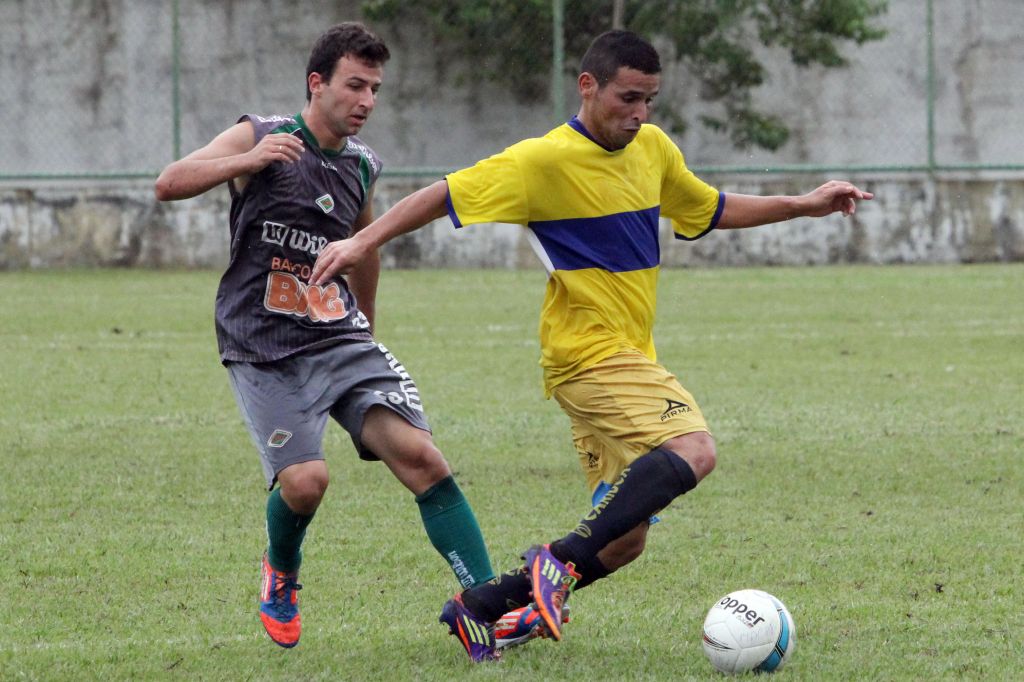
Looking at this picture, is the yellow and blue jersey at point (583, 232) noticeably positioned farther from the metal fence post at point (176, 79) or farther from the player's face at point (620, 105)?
the metal fence post at point (176, 79)

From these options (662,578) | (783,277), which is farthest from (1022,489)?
(783,277)

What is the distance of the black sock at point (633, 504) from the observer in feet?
13.7

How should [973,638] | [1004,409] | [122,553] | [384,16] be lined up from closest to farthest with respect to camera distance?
[973,638], [122,553], [1004,409], [384,16]

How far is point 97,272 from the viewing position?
16984mm

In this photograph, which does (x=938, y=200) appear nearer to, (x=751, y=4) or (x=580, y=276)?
(x=751, y=4)

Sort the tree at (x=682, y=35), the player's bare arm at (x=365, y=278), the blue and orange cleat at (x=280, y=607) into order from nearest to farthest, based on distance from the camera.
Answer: the blue and orange cleat at (x=280, y=607) → the player's bare arm at (x=365, y=278) → the tree at (x=682, y=35)

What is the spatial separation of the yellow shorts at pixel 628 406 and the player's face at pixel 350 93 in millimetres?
959

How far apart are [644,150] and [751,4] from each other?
14.9 m

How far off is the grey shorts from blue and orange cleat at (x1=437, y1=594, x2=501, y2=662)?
517 mm

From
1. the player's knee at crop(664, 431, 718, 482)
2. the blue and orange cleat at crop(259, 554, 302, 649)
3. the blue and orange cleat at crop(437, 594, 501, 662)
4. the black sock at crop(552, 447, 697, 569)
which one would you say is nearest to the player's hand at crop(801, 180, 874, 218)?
the player's knee at crop(664, 431, 718, 482)

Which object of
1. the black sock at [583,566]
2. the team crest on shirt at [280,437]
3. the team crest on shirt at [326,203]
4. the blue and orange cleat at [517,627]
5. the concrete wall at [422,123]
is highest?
the concrete wall at [422,123]

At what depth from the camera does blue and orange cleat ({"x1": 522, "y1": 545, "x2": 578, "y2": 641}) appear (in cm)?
400

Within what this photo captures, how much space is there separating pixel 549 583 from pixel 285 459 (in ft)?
2.77

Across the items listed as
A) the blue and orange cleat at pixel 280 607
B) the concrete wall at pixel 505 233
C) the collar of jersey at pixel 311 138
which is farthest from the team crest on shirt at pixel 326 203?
the concrete wall at pixel 505 233
